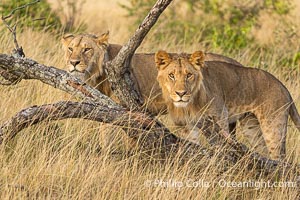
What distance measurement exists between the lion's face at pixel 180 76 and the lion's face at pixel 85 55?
2.69 ft


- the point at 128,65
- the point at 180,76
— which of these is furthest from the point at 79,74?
the point at 128,65

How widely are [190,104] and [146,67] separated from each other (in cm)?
114

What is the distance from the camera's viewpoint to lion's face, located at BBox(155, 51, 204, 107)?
227 inches

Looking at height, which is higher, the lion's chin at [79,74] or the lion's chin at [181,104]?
the lion's chin at [79,74]

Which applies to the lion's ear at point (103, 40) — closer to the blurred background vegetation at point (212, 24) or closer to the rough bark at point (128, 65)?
the rough bark at point (128, 65)

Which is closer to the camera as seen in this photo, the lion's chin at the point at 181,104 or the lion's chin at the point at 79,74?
the lion's chin at the point at 181,104

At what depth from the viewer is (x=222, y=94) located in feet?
20.8

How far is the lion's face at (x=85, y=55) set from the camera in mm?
6535

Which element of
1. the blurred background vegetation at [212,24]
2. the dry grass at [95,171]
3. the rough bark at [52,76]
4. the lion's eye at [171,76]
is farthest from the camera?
the blurred background vegetation at [212,24]

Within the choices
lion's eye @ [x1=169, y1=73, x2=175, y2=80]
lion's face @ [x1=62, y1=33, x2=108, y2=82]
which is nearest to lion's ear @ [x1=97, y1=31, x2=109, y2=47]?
lion's face @ [x1=62, y1=33, x2=108, y2=82]

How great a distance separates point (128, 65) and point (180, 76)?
550 mm

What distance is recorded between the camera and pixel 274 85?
647 centimetres

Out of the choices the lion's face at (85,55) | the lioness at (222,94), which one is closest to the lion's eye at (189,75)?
the lioness at (222,94)

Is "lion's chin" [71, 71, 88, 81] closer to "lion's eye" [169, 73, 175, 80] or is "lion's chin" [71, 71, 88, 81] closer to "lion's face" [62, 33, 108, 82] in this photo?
"lion's face" [62, 33, 108, 82]
